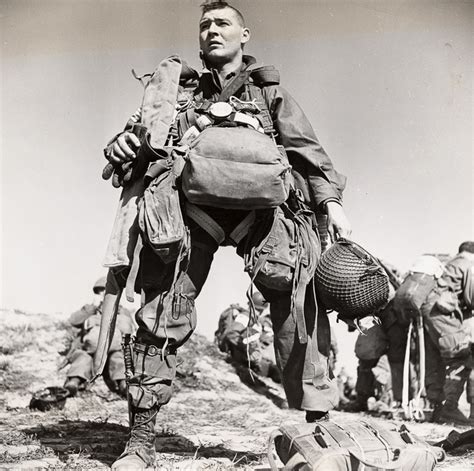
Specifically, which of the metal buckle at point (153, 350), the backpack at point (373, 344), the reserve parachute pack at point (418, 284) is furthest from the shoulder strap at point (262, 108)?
the backpack at point (373, 344)

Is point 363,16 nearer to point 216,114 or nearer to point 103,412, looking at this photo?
point 216,114

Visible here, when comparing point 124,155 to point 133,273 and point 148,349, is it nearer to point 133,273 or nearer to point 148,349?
point 133,273

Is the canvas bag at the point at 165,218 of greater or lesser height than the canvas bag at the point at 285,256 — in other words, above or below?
above

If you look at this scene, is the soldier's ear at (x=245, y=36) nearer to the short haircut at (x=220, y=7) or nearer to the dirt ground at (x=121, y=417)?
the short haircut at (x=220, y=7)

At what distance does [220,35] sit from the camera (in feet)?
12.5

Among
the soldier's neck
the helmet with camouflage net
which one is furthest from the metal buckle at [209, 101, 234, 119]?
the helmet with camouflage net

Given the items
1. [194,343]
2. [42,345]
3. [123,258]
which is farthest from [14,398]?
[123,258]

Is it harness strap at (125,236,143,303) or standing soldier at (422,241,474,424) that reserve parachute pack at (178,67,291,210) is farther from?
standing soldier at (422,241,474,424)

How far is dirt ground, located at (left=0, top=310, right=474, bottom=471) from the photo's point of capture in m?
3.76

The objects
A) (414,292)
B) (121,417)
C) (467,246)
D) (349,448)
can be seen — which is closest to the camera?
(349,448)

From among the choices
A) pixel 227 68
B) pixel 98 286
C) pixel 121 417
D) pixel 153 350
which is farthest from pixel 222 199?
pixel 98 286

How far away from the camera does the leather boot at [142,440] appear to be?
332 cm

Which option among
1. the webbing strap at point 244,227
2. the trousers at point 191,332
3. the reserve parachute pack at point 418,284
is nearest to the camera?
the trousers at point 191,332

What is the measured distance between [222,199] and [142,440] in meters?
1.28
